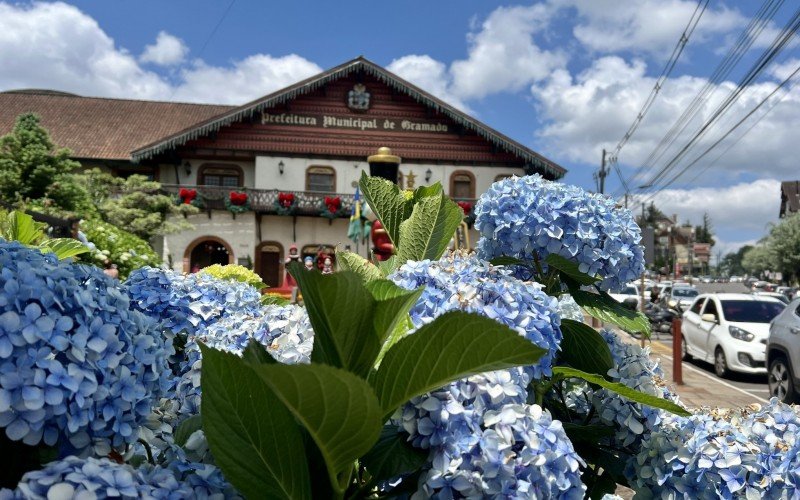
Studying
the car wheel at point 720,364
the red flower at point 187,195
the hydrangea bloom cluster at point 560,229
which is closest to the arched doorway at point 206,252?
the red flower at point 187,195

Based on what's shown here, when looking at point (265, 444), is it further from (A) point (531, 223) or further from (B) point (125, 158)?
(B) point (125, 158)

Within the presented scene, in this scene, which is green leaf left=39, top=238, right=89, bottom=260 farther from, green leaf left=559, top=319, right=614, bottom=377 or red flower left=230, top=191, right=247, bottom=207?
red flower left=230, top=191, right=247, bottom=207

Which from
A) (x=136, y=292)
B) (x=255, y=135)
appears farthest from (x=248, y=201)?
(x=136, y=292)

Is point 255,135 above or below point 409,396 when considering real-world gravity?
above

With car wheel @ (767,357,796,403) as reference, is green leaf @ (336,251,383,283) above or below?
above

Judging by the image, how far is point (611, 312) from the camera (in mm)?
1587

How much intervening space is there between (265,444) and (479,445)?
0.33m

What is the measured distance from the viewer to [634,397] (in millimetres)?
1109

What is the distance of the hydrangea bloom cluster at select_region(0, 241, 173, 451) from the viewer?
85 cm

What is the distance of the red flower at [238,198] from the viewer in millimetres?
22453

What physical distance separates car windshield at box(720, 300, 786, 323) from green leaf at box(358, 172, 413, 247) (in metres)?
13.0

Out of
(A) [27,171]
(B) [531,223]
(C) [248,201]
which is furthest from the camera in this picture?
(C) [248,201]

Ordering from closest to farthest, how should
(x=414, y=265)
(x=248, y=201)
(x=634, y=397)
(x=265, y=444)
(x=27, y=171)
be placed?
(x=265, y=444), (x=634, y=397), (x=414, y=265), (x=27, y=171), (x=248, y=201)

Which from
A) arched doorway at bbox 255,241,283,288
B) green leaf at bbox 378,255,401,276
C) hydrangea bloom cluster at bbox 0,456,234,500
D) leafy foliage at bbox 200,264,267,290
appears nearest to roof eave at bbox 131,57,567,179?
arched doorway at bbox 255,241,283,288
